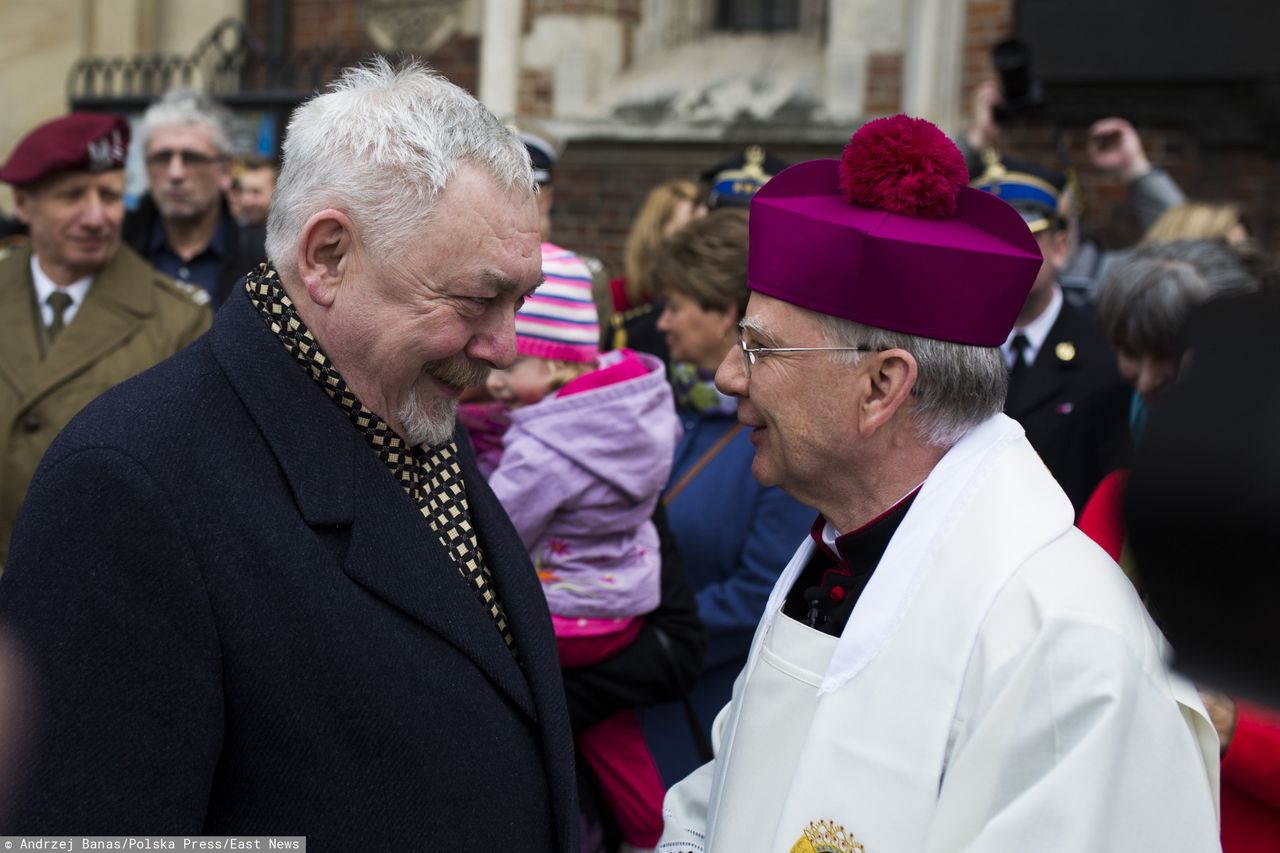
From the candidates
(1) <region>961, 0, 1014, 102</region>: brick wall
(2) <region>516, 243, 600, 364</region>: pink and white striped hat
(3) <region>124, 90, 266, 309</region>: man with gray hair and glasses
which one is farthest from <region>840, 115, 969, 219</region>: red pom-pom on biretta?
(1) <region>961, 0, 1014, 102</region>: brick wall

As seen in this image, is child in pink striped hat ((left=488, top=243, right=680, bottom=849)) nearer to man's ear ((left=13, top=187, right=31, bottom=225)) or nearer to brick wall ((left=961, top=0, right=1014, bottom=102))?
man's ear ((left=13, top=187, right=31, bottom=225))

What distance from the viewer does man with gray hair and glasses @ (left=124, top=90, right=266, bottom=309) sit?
511cm

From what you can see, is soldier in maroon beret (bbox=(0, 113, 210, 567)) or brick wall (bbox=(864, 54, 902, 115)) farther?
brick wall (bbox=(864, 54, 902, 115))

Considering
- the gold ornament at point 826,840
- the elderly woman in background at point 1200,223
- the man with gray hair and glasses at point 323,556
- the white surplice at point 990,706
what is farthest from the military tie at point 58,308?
the elderly woman in background at point 1200,223

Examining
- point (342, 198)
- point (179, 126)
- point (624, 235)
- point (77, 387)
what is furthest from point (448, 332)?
point (624, 235)

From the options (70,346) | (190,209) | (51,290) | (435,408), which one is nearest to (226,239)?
(190,209)

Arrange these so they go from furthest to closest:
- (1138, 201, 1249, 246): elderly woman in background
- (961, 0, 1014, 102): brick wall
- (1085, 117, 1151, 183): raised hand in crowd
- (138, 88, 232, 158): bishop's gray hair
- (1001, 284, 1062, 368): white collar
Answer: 1. (961, 0, 1014, 102): brick wall
2. (1085, 117, 1151, 183): raised hand in crowd
3. (138, 88, 232, 158): bishop's gray hair
4. (1138, 201, 1249, 246): elderly woman in background
5. (1001, 284, 1062, 368): white collar

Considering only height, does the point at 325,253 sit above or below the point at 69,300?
above

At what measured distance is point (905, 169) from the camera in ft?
6.34

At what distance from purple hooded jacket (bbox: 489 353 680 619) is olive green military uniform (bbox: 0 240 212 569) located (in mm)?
1220

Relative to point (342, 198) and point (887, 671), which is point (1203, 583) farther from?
point (342, 198)

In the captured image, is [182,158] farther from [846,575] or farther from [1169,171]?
[1169,171]

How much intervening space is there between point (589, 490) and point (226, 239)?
8.99 feet

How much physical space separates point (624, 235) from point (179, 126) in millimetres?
3812
